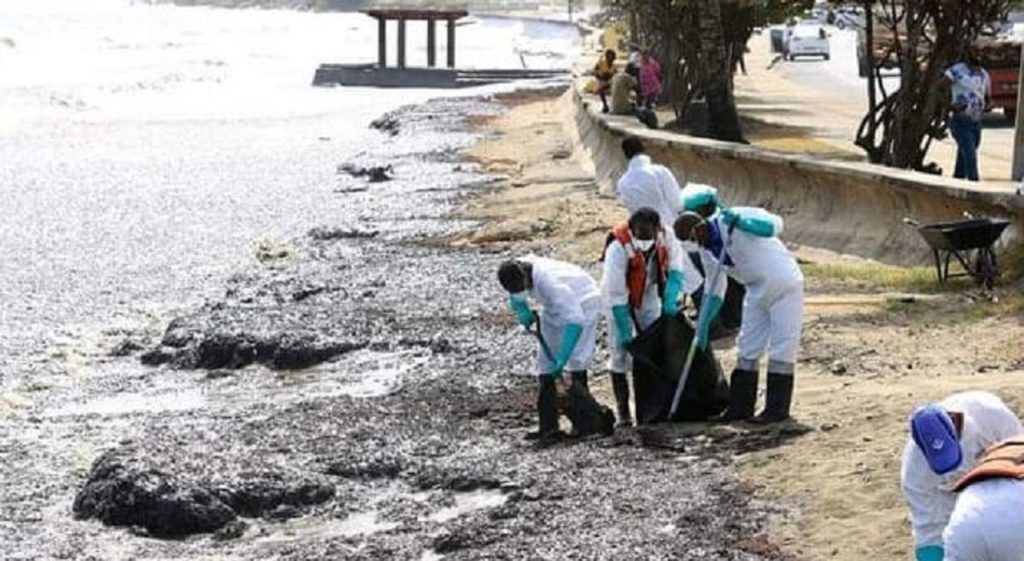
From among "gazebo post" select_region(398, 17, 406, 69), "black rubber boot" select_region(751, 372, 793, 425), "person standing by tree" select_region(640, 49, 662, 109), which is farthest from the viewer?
"gazebo post" select_region(398, 17, 406, 69)

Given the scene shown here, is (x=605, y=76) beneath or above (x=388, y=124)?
above

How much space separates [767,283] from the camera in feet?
35.5

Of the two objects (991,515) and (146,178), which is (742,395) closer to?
(991,515)

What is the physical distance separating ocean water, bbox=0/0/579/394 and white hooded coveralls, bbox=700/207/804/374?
21.5ft

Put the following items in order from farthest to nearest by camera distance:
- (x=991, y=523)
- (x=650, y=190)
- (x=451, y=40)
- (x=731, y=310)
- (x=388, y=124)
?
(x=451, y=40), (x=388, y=124), (x=650, y=190), (x=731, y=310), (x=991, y=523)

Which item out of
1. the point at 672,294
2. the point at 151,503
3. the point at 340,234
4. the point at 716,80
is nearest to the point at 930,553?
the point at 672,294

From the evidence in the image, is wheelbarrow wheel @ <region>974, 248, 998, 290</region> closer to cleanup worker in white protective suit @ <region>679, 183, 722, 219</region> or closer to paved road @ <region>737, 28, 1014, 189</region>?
paved road @ <region>737, 28, 1014, 189</region>

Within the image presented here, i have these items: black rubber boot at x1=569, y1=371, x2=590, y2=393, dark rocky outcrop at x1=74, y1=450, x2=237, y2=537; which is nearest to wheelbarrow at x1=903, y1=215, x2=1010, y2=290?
black rubber boot at x1=569, y1=371, x2=590, y2=393

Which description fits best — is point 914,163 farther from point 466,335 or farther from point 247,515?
point 247,515

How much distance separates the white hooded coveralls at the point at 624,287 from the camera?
37.3 feet

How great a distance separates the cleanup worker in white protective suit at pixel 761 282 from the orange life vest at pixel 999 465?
5.28 m

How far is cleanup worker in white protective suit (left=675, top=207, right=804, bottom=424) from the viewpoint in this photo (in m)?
10.8

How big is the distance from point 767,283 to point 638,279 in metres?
0.88

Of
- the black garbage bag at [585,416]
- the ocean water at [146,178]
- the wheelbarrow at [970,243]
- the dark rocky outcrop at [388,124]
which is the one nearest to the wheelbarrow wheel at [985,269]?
the wheelbarrow at [970,243]
